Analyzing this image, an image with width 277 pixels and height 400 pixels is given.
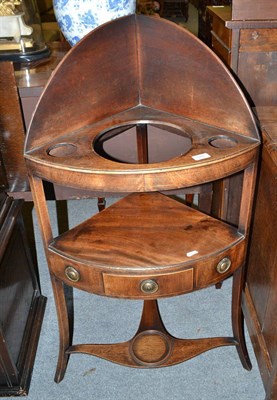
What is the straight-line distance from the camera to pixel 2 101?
4.29 feet

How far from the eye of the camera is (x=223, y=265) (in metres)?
1.17

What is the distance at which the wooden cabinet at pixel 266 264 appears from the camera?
4.13 feet

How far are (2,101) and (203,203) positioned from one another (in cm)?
89

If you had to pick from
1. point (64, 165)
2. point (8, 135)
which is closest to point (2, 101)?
point (8, 135)

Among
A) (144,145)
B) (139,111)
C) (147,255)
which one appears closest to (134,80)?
(139,111)

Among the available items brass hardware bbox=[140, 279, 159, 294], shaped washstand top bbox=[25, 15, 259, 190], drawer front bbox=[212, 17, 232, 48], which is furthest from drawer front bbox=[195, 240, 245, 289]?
drawer front bbox=[212, 17, 232, 48]

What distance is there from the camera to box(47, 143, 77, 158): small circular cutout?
1.09 metres

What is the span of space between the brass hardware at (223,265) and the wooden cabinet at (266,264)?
166mm

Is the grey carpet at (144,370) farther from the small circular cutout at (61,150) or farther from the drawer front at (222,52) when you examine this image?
the drawer front at (222,52)

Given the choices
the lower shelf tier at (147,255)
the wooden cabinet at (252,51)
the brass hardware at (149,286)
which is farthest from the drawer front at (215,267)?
the wooden cabinet at (252,51)

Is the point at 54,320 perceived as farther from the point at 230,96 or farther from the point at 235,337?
the point at 230,96

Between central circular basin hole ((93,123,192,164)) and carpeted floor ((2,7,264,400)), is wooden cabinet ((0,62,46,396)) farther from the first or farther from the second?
central circular basin hole ((93,123,192,164))

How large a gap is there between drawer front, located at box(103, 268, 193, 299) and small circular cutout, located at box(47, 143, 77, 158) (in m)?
0.33

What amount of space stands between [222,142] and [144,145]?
1.38 ft
